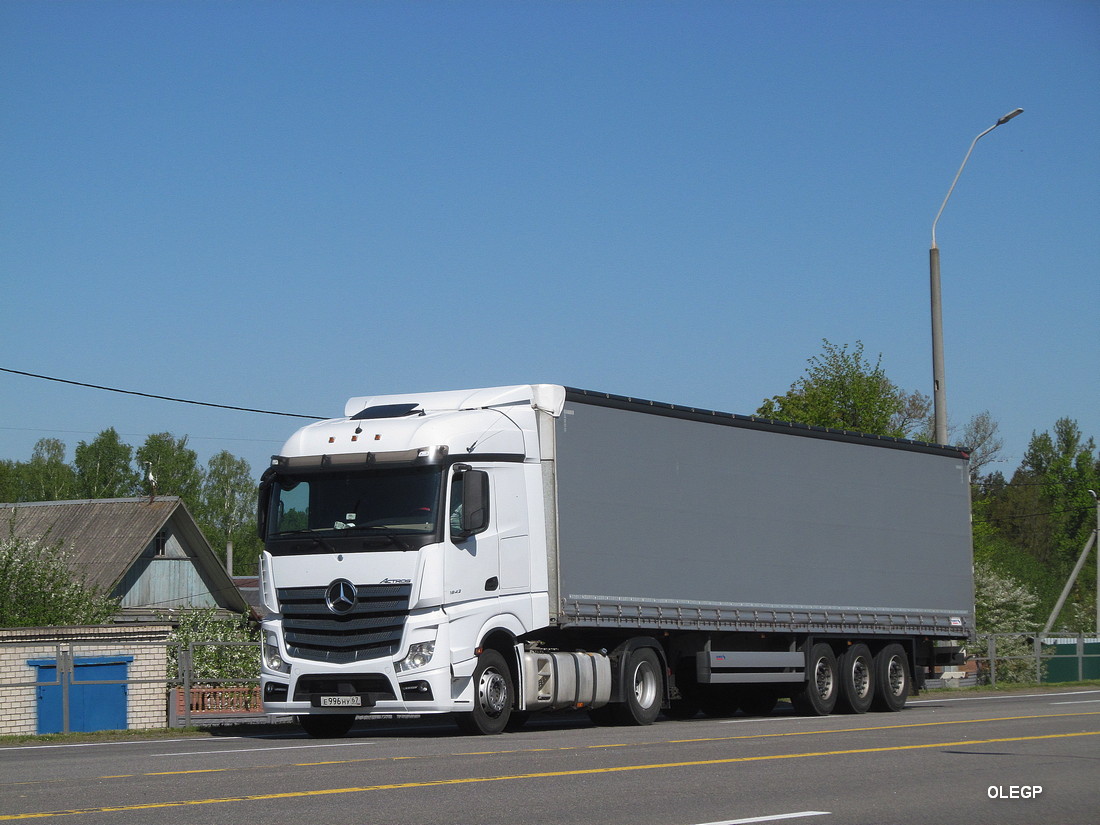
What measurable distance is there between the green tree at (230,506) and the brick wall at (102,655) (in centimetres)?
8213

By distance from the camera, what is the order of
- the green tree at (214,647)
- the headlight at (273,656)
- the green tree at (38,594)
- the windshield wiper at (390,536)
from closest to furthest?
the windshield wiper at (390,536), the headlight at (273,656), the green tree at (214,647), the green tree at (38,594)

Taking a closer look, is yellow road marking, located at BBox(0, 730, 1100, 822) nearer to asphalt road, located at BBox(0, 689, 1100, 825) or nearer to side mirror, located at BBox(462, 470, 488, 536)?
asphalt road, located at BBox(0, 689, 1100, 825)

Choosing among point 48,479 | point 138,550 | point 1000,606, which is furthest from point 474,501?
point 48,479

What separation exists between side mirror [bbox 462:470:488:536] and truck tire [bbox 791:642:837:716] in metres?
6.97

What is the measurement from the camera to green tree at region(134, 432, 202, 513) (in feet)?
327

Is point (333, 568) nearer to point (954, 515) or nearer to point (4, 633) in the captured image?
point (4, 633)

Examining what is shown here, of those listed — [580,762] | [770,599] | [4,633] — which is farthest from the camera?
[4,633]

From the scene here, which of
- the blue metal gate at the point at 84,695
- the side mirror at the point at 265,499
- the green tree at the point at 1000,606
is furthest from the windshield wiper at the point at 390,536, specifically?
the green tree at the point at 1000,606

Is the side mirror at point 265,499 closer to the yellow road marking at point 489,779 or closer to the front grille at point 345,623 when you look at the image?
the front grille at point 345,623

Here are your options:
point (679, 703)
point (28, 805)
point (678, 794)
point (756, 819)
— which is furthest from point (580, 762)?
point (679, 703)

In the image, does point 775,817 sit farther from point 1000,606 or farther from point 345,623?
point 1000,606

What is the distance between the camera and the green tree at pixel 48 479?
94938 millimetres

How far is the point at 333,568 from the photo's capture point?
15.9 metres

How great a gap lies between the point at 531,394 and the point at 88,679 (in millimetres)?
9606
